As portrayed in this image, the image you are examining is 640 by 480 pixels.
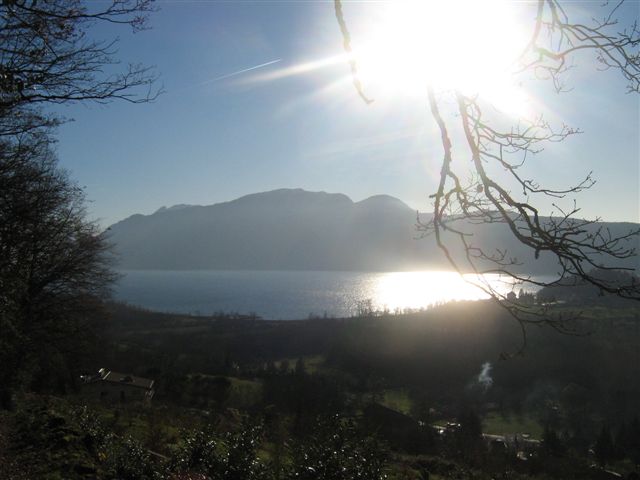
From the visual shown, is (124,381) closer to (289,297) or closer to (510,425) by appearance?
(510,425)

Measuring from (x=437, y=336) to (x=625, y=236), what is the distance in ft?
280

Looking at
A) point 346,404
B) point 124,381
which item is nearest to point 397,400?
point 346,404

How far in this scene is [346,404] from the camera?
43.7 m

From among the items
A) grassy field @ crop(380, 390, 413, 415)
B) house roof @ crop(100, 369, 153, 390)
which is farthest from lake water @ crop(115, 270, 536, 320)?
house roof @ crop(100, 369, 153, 390)

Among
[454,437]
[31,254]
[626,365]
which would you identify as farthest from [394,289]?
[31,254]

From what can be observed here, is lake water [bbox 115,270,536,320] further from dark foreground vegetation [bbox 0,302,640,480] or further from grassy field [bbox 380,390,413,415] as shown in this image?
grassy field [bbox 380,390,413,415]

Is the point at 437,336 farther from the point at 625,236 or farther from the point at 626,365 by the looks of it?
the point at 625,236

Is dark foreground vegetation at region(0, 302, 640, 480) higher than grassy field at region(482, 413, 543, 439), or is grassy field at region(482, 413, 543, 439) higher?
dark foreground vegetation at region(0, 302, 640, 480)

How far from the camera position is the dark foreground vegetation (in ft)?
20.1

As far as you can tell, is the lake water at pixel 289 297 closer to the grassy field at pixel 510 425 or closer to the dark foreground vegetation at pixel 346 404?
the dark foreground vegetation at pixel 346 404

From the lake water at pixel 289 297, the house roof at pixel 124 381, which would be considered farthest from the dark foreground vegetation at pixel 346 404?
the lake water at pixel 289 297

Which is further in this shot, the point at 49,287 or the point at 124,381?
the point at 124,381

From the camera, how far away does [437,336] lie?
82.8 meters

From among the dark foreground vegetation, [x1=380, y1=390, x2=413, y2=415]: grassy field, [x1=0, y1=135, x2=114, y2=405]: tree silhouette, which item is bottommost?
[x1=380, y1=390, x2=413, y2=415]: grassy field
